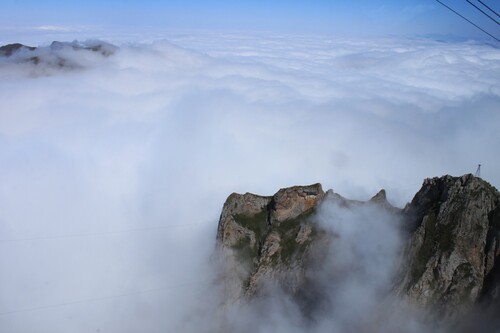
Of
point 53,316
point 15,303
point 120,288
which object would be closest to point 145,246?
point 120,288

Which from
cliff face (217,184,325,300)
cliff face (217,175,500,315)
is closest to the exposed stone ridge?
cliff face (217,175,500,315)

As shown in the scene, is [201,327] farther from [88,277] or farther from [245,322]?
[88,277]

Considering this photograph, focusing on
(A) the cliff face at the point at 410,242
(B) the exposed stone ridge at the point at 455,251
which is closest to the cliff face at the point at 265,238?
(A) the cliff face at the point at 410,242

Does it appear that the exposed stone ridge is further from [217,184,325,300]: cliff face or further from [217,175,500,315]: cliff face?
[217,184,325,300]: cliff face

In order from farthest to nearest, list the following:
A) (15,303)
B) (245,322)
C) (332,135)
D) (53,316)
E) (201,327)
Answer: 1. (332,135)
2. (15,303)
3. (53,316)
4. (201,327)
5. (245,322)

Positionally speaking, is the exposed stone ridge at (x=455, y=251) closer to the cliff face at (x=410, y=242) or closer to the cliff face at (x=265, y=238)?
the cliff face at (x=410, y=242)

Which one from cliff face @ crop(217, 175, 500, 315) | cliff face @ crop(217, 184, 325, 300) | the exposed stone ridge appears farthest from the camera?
cliff face @ crop(217, 184, 325, 300)
